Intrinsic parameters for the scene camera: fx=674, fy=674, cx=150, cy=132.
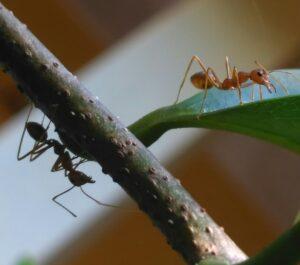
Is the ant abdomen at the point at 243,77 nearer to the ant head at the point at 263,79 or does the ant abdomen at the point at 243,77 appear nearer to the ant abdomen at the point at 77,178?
the ant head at the point at 263,79

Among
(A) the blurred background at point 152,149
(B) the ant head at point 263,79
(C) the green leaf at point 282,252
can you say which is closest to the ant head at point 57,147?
(B) the ant head at point 263,79

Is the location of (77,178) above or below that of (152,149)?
above

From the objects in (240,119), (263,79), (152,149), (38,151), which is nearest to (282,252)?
(240,119)

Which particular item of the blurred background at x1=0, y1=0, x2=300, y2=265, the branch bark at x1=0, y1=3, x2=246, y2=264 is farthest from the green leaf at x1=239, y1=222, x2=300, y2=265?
the blurred background at x1=0, y1=0, x2=300, y2=265

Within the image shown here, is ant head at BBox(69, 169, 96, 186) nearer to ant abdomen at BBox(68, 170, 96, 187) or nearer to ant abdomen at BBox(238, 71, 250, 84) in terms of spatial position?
ant abdomen at BBox(68, 170, 96, 187)

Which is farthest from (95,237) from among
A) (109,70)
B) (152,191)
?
(152,191)

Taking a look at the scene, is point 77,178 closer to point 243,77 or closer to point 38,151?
point 38,151

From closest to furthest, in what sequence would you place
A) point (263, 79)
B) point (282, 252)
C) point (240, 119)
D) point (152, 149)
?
point (282, 252), point (240, 119), point (263, 79), point (152, 149)
